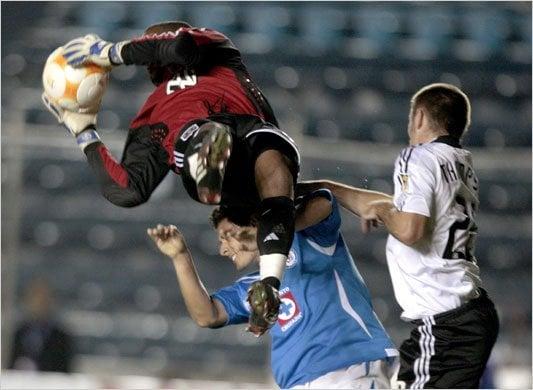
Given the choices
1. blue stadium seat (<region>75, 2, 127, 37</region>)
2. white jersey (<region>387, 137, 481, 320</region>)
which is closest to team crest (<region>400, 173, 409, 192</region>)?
white jersey (<region>387, 137, 481, 320</region>)

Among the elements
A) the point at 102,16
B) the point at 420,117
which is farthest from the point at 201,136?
the point at 102,16

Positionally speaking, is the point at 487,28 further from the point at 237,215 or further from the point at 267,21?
the point at 237,215

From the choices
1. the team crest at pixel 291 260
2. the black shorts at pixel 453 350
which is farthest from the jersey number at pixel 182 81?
the black shorts at pixel 453 350

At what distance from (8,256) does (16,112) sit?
0.93 m

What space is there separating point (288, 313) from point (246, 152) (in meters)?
0.52

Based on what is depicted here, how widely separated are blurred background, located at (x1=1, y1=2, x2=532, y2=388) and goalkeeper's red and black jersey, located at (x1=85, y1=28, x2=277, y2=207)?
2.68m

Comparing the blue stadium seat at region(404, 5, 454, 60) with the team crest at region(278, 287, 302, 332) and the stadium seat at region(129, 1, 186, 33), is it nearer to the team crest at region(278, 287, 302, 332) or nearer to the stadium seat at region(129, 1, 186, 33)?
the stadium seat at region(129, 1, 186, 33)

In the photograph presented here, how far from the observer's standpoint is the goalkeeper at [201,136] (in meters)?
3.59

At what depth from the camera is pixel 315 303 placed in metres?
3.76

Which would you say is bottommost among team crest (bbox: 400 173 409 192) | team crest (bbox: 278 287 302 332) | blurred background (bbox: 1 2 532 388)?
blurred background (bbox: 1 2 532 388)

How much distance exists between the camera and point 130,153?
413 cm

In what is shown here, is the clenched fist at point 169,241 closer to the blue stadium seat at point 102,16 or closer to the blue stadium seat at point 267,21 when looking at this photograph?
the blue stadium seat at point 267,21

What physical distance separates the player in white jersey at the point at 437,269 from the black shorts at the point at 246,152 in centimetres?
29

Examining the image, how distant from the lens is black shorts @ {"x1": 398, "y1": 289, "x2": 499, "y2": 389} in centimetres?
391
